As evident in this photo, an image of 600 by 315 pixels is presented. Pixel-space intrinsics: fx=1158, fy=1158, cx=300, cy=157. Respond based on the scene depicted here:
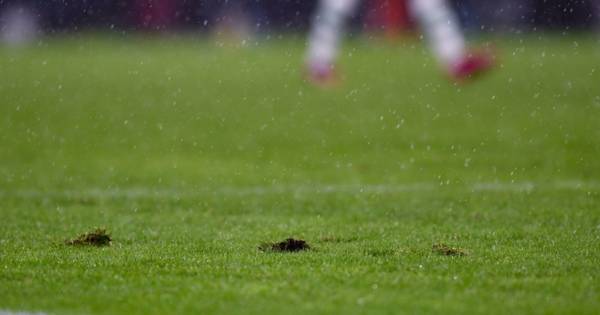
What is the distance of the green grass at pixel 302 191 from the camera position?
175 inches

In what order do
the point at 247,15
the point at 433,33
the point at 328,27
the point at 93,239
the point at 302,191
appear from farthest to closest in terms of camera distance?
the point at 247,15 < the point at 433,33 < the point at 328,27 < the point at 302,191 < the point at 93,239

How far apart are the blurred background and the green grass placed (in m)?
8.31

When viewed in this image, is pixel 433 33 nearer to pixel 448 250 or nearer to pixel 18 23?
pixel 448 250

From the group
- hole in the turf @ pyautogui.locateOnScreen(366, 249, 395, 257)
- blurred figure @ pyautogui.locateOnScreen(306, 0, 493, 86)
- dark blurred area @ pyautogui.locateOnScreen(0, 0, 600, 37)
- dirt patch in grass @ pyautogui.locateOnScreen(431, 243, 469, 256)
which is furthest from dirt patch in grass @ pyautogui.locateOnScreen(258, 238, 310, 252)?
dark blurred area @ pyautogui.locateOnScreen(0, 0, 600, 37)

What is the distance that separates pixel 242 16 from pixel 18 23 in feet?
16.1

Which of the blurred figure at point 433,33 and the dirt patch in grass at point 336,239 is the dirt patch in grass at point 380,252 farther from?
the blurred figure at point 433,33

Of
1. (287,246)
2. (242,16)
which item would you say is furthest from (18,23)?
(287,246)

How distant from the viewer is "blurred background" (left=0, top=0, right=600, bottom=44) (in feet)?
80.3

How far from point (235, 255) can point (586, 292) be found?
62.0 inches

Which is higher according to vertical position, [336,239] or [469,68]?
[469,68]

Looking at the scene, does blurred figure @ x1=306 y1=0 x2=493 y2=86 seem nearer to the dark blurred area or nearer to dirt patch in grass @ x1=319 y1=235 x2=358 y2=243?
dirt patch in grass @ x1=319 y1=235 x2=358 y2=243

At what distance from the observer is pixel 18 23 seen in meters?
25.0

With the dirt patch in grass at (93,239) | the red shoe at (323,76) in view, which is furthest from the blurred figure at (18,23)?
the dirt patch in grass at (93,239)

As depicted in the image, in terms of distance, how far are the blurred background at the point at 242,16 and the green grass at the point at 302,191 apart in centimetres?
831
